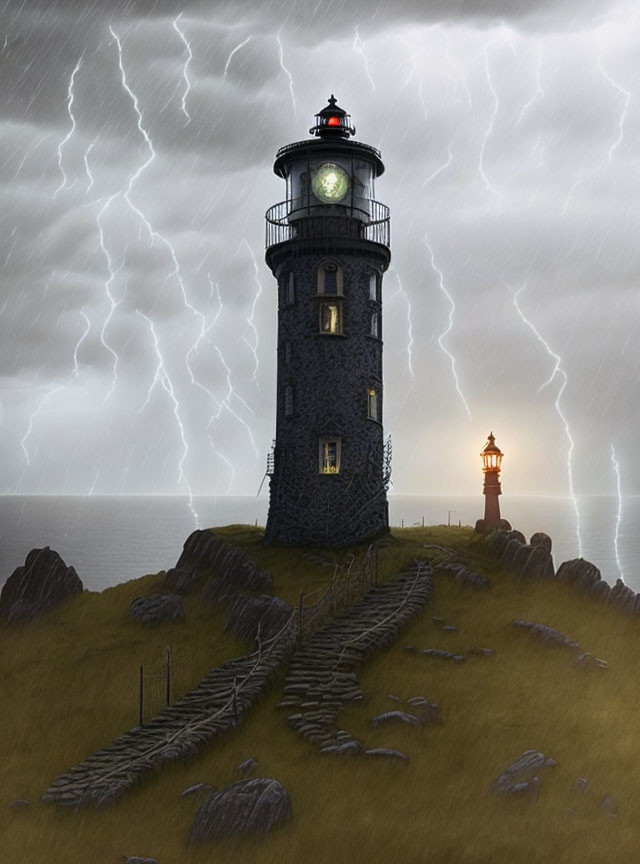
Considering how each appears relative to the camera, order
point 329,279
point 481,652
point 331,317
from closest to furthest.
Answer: point 481,652 → point 331,317 → point 329,279

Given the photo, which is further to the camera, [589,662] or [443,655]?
[443,655]

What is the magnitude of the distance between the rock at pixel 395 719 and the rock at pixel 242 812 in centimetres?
403

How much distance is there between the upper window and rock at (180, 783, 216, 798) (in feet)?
Answer: 73.1

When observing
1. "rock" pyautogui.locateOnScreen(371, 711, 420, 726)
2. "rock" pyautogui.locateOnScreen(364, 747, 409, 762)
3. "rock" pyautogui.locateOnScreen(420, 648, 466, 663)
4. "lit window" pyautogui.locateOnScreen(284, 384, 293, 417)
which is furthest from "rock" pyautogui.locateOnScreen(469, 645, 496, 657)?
"lit window" pyautogui.locateOnScreen(284, 384, 293, 417)

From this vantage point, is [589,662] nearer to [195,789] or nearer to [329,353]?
[195,789]

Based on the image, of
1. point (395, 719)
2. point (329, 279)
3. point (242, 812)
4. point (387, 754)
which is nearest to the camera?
point (242, 812)

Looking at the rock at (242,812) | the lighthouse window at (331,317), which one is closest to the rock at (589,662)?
the rock at (242,812)

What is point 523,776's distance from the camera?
16.5 meters

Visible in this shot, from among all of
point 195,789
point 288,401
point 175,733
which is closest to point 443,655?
point 175,733

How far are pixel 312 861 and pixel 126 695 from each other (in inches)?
388

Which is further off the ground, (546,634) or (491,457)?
(491,457)

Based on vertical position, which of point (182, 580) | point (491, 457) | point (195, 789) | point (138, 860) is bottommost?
point (138, 860)

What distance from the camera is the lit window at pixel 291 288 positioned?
35.1m

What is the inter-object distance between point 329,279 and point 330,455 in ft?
24.5
